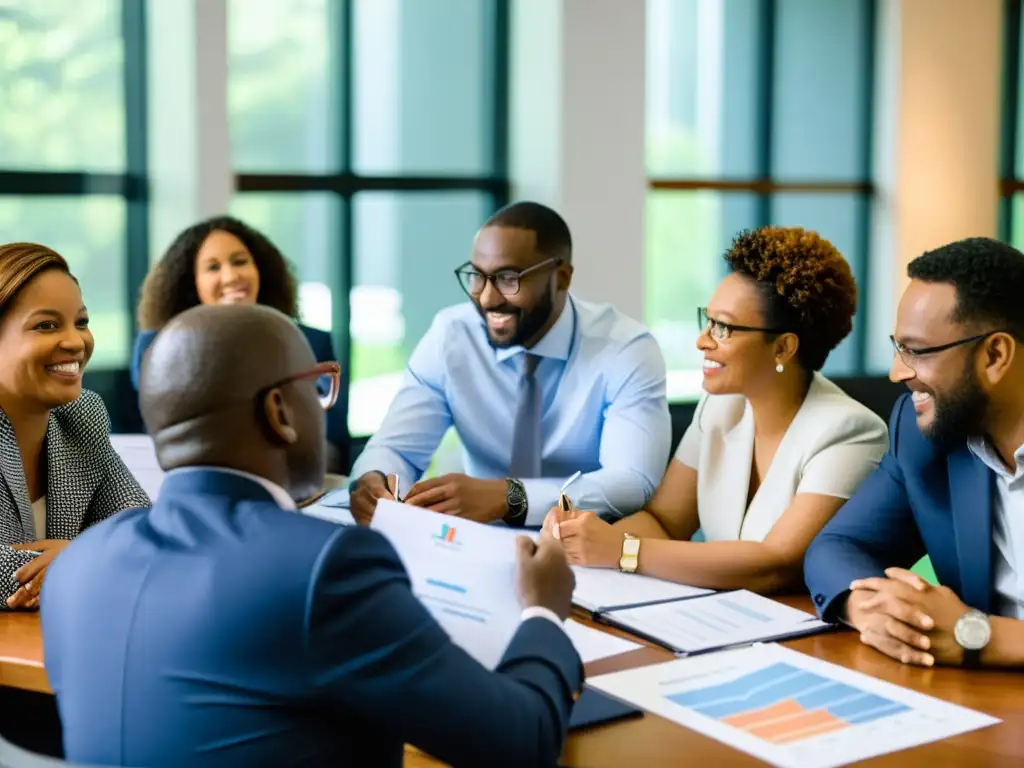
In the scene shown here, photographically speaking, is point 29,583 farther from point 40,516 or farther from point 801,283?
point 801,283

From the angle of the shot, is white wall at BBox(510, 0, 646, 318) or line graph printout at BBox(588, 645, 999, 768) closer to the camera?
line graph printout at BBox(588, 645, 999, 768)

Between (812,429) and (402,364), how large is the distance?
3.83 m

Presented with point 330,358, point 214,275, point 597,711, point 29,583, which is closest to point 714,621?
point 597,711

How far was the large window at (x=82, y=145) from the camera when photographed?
516cm

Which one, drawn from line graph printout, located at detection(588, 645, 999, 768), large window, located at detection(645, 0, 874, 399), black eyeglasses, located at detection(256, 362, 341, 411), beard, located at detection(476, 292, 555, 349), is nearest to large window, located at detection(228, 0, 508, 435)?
large window, located at detection(645, 0, 874, 399)

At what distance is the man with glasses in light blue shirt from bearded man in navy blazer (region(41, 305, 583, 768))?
1.78 metres

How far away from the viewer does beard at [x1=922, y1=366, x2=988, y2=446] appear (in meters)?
2.32

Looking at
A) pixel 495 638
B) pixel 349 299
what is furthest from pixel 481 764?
pixel 349 299

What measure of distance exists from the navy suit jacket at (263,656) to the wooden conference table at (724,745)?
26 centimetres

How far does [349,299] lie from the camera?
6.30 metres

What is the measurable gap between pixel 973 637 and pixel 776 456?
0.78m

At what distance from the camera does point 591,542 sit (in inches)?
106

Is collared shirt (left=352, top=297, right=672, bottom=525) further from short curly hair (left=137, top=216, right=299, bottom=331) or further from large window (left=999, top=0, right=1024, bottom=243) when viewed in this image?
large window (left=999, top=0, right=1024, bottom=243)

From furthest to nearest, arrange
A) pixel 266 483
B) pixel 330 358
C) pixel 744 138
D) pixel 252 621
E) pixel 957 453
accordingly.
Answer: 1. pixel 744 138
2. pixel 330 358
3. pixel 957 453
4. pixel 266 483
5. pixel 252 621
